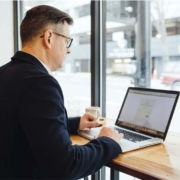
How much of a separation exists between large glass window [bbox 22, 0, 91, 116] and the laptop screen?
0.75 m

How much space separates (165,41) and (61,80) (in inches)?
49.2

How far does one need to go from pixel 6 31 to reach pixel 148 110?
86.6 inches

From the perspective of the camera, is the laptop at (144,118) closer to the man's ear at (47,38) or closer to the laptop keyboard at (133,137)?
the laptop keyboard at (133,137)

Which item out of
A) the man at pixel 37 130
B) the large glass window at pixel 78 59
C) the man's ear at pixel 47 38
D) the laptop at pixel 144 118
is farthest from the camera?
the large glass window at pixel 78 59

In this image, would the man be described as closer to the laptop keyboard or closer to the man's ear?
the man's ear

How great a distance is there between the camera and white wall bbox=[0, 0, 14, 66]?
297cm

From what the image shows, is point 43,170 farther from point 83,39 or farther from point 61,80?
point 61,80

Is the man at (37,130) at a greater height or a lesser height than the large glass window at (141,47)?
lesser

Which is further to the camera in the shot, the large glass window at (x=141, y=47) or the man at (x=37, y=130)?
the large glass window at (x=141, y=47)

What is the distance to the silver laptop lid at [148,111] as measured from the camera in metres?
1.34

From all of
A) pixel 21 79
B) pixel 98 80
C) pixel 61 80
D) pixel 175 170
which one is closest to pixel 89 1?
pixel 98 80

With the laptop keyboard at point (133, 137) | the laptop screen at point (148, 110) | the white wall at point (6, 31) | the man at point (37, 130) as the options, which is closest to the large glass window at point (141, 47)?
the laptop screen at point (148, 110)

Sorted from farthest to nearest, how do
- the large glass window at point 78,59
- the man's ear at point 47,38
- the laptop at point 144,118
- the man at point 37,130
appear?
the large glass window at point 78,59 < the laptop at point 144,118 < the man's ear at point 47,38 < the man at point 37,130

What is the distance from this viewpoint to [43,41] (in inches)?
42.9
